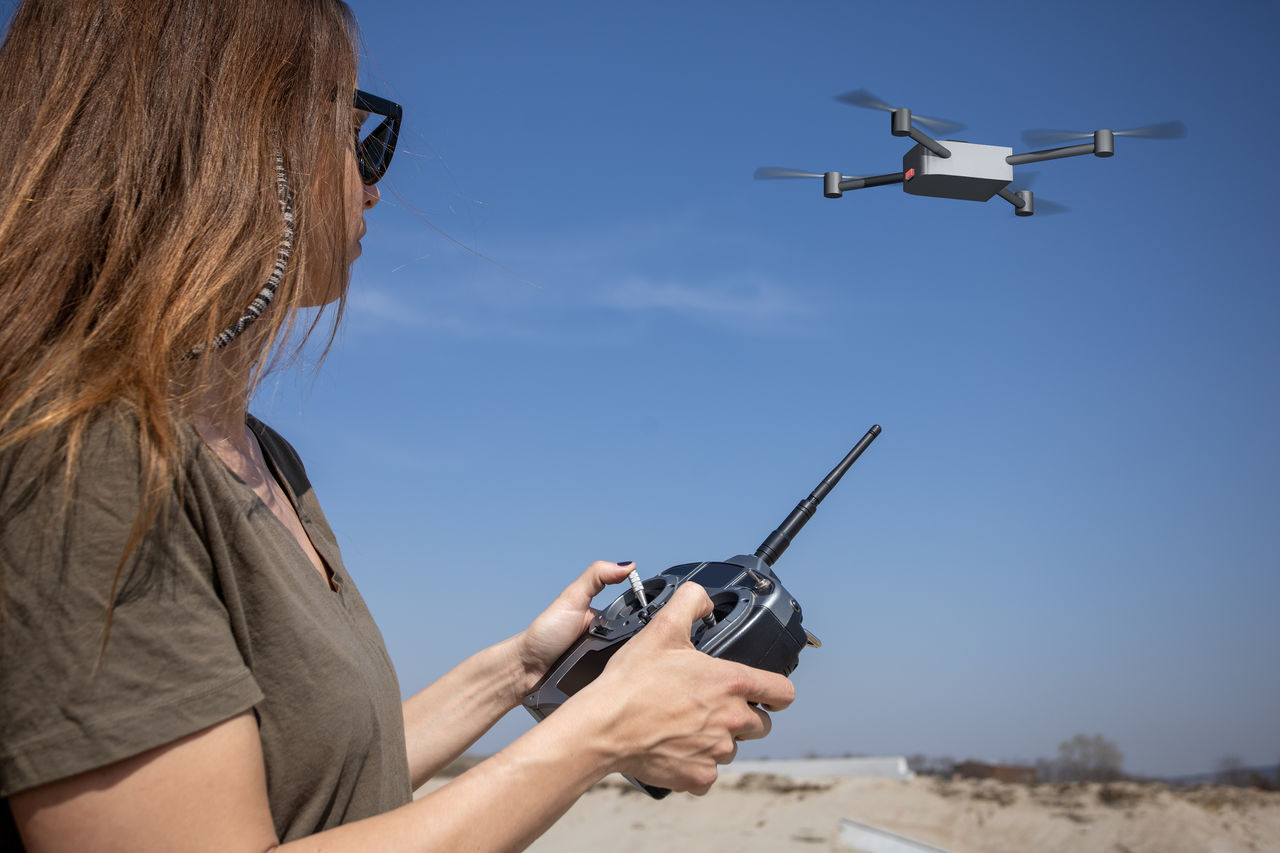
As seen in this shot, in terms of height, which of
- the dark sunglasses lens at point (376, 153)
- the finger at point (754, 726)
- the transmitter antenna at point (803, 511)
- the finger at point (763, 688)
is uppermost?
the dark sunglasses lens at point (376, 153)

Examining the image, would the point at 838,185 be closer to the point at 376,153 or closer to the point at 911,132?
the point at 911,132

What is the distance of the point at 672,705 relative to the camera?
1525 millimetres

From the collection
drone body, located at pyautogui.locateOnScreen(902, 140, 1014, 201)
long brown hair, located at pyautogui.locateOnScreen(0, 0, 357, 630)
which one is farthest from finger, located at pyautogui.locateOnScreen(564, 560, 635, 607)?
drone body, located at pyautogui.locateOnScreen(902, 140, 1014, 201)

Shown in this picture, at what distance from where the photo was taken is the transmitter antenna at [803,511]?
101 inches

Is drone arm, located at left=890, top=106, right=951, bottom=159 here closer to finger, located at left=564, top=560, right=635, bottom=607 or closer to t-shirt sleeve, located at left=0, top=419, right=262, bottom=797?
finger, located at left=564, top=560, right=635, bottom=607

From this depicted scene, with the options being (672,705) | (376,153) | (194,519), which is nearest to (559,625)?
(672,705)

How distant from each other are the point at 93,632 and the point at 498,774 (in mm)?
550

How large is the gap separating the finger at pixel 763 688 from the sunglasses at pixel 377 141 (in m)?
1.14

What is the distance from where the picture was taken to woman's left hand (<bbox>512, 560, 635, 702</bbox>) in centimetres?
238

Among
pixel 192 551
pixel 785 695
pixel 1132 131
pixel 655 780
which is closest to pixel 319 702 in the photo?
pixel 192 551

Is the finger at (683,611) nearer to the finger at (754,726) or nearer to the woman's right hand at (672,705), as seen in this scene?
the woman's right hand at (672,705)

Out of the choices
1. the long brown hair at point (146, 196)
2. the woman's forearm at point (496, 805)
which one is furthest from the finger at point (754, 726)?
the long brown hair at point (146, 196)

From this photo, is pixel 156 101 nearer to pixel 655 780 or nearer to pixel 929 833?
pixel 655 780

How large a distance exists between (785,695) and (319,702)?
82cm
